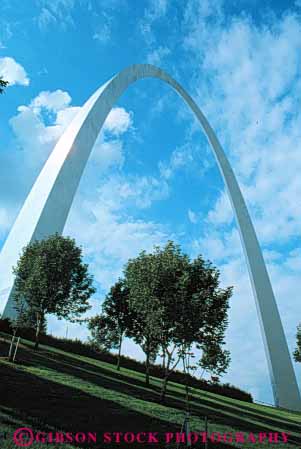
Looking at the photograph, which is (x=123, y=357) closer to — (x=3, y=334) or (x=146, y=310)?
(x=3, y=334)

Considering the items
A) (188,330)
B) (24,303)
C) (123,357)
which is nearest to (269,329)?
(123,357)

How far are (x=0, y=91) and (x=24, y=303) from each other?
685 inches

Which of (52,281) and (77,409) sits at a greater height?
(52,281)

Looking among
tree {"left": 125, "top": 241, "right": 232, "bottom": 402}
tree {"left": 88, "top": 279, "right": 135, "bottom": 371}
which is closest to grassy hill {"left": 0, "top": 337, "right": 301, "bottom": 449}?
tree {"left": 125, "top": 241, "right": 232, "bottom": 402}

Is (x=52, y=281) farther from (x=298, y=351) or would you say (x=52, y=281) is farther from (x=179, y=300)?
(x=298, y=351)

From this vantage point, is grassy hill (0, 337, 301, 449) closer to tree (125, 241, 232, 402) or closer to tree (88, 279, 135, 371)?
tree (125, 241, 232, 402)

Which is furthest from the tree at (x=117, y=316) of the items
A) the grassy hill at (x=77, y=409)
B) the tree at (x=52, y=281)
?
the grassy hill at (x=77, y=409)

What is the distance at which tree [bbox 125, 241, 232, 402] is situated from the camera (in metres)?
20.1

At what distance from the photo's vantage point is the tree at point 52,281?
77.4 feet

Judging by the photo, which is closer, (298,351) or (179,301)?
(179,301)

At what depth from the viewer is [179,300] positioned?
20.1 metres

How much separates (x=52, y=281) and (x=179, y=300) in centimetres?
801

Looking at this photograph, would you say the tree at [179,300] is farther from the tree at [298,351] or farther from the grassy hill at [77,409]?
the tree at [298,351]

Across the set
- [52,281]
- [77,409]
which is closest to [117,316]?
[52,281]
